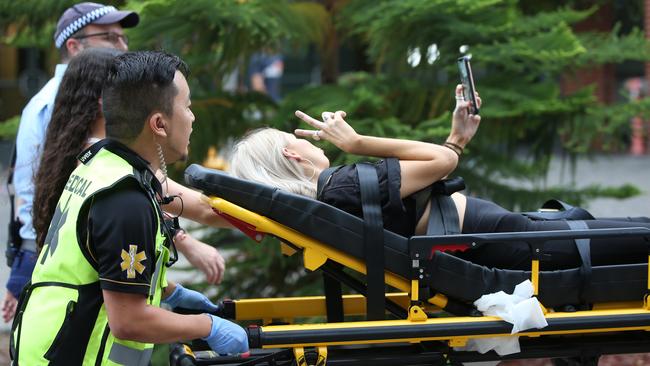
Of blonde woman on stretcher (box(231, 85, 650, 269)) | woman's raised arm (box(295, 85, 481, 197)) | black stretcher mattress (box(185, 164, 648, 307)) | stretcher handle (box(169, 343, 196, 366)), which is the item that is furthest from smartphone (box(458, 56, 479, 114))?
stretcher handle (box(169, 343, 196, 366))

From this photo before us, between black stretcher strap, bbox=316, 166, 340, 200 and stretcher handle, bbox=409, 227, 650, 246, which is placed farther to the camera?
black stretcher strap, bbox=316, 166, 340, 200

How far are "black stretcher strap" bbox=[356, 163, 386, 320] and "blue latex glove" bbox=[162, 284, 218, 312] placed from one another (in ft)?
2.21

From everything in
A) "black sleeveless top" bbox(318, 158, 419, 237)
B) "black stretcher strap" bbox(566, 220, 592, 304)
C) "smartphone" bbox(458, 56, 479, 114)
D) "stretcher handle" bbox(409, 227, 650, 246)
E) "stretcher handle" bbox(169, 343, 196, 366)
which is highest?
"smartphone" bbox(458, 56, 479, 114)

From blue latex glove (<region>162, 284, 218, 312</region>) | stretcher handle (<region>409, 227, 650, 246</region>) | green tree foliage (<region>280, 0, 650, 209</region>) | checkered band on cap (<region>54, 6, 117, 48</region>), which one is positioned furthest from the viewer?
green tree foliage (<region>280, 0, 650, 209</region>)

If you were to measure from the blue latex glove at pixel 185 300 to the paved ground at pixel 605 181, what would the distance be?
4.02ft

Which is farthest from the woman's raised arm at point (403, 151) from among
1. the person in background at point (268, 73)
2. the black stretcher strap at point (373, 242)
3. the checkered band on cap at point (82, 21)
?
the person in background at point (268, 73)

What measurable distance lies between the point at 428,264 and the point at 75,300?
134 centimetres

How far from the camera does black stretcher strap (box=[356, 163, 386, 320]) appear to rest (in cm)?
323

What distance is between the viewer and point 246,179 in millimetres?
3428

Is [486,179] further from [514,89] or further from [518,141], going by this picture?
[514,89]

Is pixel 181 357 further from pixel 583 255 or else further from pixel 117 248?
pixel 583 255

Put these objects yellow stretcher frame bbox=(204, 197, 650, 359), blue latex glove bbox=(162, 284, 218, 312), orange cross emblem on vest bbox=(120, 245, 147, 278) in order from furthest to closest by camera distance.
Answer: blue latex glove bbox=(162, 284, 218, 312)
yellow stretcher frame bbox=(204, 197, 650, 359)
orange cross emblem on vest bbox=(120, 245, 147, 278)

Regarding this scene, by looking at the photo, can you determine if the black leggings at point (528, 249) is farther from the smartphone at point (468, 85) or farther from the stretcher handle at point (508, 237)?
the smartphone at point (468, 85)

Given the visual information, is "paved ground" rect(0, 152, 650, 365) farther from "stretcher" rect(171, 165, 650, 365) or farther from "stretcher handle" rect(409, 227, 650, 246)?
"stretcher handle" rect(409, 227, 650, 246)
